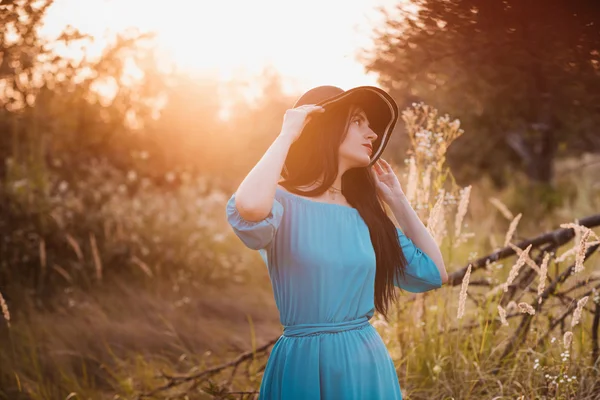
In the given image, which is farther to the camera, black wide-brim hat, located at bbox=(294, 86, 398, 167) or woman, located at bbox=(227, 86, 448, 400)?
black wide-brim hat, located at bbox=(294, 86, 398, 167)

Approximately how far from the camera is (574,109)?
→ 4277mm

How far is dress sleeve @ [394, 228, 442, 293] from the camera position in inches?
104

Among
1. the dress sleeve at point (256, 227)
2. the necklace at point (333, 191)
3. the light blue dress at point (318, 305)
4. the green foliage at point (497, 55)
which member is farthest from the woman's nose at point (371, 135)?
the green foliage at point (497, 55)

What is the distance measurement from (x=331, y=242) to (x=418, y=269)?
472mm

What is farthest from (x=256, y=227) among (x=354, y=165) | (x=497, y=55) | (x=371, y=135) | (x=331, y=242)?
(x=497, y=55)

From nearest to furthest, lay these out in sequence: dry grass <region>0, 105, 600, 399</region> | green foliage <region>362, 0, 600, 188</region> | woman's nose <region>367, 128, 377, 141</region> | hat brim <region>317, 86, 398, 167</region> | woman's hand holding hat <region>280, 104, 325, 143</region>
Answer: woman's hand holding hat <region>280, 104, 325, 143</region>, hat brim <region>317, 86, 398, 167</region>, woman's nose <region>367, 128, 377, 141</region>, green foliage <region>362, 0, 600, 188</region>, dry grass <region>0, 105, 600, 399</region>

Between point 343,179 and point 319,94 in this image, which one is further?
point 343,179

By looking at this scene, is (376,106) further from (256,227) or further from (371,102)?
(256,227)

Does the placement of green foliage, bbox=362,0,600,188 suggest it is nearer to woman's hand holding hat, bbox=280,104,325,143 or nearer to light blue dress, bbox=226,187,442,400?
woman's hand holding hat, bbox=280,104,325,143

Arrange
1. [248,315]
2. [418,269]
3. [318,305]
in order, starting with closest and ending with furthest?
[318,305]
[418,269]
[248,315]

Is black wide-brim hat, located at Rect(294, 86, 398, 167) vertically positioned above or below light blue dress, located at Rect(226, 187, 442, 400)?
above

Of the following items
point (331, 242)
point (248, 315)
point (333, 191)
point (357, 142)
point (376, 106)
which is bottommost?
point (248, 315)

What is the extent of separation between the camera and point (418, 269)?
2650 mm

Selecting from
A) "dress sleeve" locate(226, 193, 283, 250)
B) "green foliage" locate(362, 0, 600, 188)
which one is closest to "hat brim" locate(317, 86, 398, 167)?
"dress sleeve" locate(226, 193, 283, 250)
